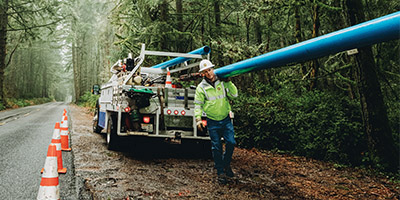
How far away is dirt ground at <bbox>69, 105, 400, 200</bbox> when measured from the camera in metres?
4.15

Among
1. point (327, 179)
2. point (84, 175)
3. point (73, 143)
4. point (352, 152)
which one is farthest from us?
point (73, 143)

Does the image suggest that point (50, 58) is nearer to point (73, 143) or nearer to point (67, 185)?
point (73, 143)

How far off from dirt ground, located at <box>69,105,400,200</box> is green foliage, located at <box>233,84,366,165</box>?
0.46 metres

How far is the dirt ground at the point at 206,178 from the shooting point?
4152mm

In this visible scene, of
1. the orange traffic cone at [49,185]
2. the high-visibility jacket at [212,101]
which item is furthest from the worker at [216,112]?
the orange traffic cone at [49,185]

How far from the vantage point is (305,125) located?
24.0ft

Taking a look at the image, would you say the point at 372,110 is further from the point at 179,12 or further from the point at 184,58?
the point at 179,12

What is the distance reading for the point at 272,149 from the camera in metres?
7.96

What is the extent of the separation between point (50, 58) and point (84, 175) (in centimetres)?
6017

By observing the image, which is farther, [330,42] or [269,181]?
[269,181]

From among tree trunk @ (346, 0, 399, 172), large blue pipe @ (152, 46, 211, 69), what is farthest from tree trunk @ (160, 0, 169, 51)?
tree trunk @ (346, 0, 399, 172)

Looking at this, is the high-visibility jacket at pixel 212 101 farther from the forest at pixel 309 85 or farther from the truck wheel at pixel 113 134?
the forest at pixel 309 85

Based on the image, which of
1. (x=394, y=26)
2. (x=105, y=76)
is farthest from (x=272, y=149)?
(x=105, y=76)

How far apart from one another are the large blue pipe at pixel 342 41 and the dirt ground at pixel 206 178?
213 centimetres
